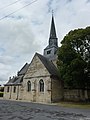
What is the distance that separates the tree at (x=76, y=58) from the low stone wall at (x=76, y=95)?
12.4 feet

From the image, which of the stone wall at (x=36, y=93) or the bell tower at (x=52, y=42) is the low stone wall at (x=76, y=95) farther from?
the bell tower at (x=52, y=42)

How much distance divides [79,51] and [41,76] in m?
8.79

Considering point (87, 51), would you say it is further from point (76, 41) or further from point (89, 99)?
point (89, 99)

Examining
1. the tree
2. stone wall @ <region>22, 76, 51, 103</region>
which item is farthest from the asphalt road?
stone wall @ <region>22, 76, 51, 103</region>

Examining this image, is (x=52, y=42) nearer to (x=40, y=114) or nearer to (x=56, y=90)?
(x=56, y=90)

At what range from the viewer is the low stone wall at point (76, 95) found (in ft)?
98.2

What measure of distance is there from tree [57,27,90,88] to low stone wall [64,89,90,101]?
12.4 feet

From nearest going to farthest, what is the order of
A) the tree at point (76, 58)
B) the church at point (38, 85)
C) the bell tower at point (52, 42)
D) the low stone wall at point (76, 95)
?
1. the tree at point (76, 58)
2. the church at point (38, 85)
3. the low stone wall at point (76, 95)
4. the bell tower at point (52, 42)

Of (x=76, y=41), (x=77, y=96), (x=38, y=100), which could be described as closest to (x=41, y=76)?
(x=38, y=100)

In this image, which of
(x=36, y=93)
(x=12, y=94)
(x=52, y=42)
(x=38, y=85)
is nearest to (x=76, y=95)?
(x=38, y=85)

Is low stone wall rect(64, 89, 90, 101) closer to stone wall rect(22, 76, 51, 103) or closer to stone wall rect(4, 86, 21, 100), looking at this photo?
stone wall rect(22, 76, 51, 103)

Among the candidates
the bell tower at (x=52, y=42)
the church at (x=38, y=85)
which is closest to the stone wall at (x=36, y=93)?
the church at (x=38, y=85)

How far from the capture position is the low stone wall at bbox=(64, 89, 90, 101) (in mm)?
29922

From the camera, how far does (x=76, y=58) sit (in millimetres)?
24188
